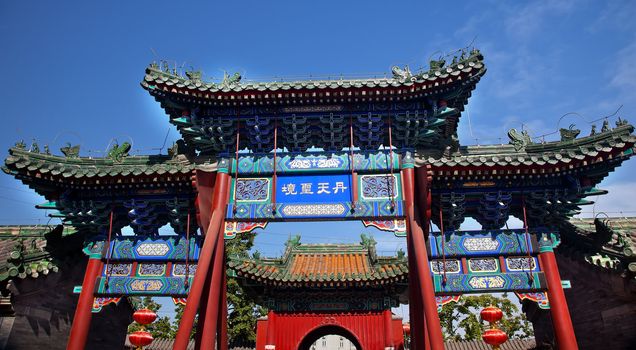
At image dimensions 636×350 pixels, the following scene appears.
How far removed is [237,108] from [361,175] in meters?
3.34

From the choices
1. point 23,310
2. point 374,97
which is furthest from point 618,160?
point 23,310

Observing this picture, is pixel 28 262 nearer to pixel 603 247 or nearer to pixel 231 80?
pixel 231 80

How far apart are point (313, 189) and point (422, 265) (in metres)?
2.95

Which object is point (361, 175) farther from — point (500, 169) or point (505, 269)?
point (505, 269)

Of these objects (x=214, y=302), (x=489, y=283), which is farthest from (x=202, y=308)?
(x=489, y=283)

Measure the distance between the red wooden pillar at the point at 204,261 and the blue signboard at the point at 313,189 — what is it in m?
1.27

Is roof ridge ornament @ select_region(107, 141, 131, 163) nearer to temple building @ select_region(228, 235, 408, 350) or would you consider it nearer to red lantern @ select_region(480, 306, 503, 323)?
temple building @ select_region(228, 235, 408, 350)

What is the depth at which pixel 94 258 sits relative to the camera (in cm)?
1002

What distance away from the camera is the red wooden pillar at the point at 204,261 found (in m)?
8.12

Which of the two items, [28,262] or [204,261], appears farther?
[28,262]

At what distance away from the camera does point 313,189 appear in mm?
9883

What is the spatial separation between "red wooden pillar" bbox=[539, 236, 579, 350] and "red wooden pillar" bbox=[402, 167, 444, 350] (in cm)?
252

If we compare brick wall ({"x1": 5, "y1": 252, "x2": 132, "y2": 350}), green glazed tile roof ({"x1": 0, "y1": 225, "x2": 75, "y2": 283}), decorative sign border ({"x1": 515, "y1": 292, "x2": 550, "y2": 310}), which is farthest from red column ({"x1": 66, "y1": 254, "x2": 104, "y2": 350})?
decorative sign border ({"x1": 515, "y1": 292, "x2": 550, "y2": 310})

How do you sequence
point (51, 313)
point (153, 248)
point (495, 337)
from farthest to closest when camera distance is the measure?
point (51, 313) → point (153, 248) → point (495, 337)
